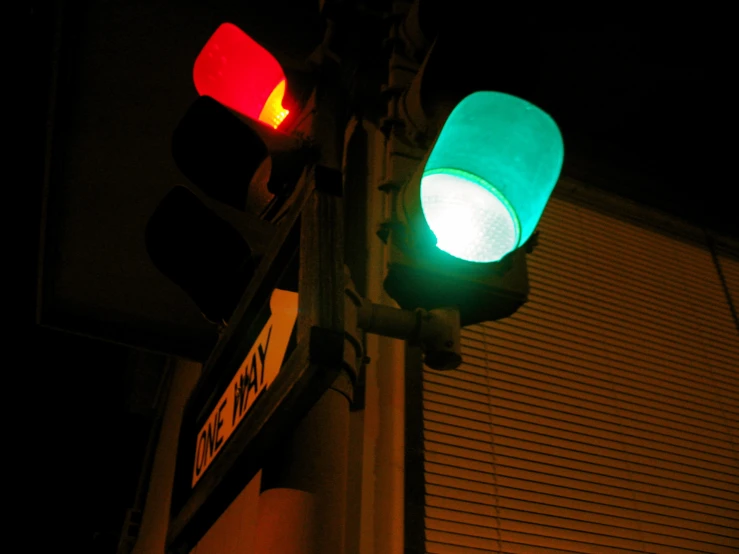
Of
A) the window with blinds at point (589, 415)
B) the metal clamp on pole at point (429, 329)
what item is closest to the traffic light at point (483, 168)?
the metal clamp on pole at point (429, 329)

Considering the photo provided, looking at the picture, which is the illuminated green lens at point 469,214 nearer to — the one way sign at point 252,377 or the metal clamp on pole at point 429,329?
the metal clamp on pole at point 429,329

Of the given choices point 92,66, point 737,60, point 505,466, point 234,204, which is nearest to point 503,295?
point 234,204

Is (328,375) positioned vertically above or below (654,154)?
below

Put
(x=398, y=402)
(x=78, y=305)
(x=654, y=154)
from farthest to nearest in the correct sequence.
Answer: (x=654, y=154), (x=78, y=305), (x=398, y=402)

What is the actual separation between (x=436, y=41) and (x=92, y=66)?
4.86 feet

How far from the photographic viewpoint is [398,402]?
88.2 inches

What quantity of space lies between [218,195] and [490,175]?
0.76 metres

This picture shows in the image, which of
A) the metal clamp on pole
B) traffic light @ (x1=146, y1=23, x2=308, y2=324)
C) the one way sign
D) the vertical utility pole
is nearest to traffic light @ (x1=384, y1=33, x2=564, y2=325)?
the metal clamp on pole

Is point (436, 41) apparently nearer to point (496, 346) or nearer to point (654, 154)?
point (496, 346)

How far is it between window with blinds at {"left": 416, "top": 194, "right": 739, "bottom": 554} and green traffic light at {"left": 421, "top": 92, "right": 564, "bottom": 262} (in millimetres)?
826

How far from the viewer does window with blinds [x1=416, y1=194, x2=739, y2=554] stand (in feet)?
7.47

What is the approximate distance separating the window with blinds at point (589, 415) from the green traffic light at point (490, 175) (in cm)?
83

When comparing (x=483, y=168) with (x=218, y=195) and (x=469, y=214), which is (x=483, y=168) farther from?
(x=218, y=195)

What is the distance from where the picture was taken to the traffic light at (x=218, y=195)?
1.45 meters
